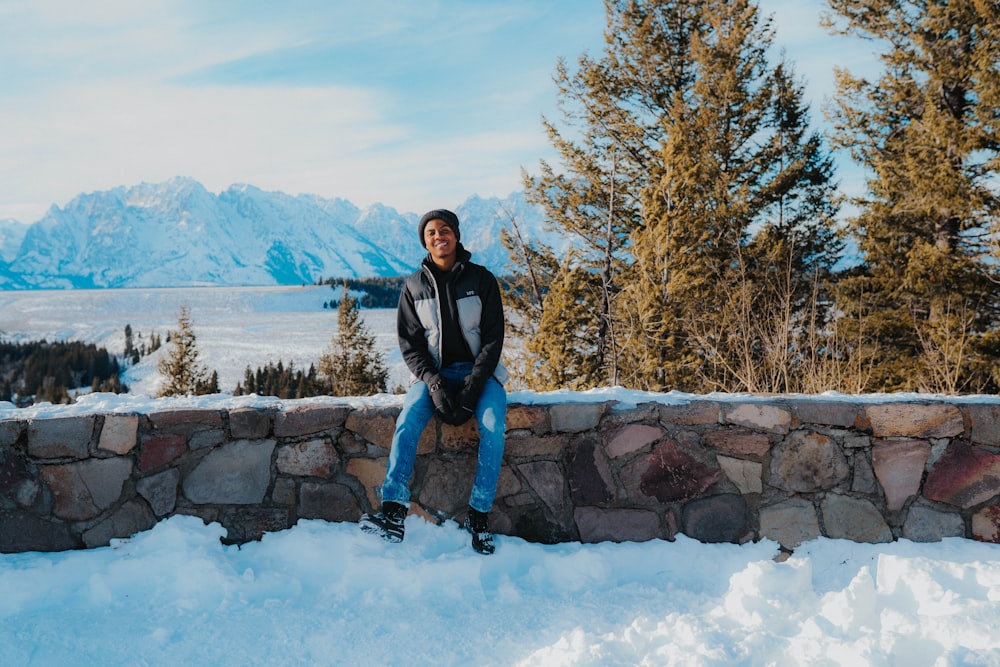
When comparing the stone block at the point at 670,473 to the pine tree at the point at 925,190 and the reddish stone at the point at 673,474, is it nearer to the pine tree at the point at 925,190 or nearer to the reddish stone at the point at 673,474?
the reddish stone at the point at 673,474

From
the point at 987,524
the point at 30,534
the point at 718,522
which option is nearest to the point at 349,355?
the point at 30,534

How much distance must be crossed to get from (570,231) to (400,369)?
47.4 metres

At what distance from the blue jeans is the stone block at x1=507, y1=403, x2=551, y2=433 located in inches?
5.2

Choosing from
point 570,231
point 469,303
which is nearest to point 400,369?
point 570,231

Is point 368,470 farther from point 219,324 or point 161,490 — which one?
point 219,324

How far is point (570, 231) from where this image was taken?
14.4m

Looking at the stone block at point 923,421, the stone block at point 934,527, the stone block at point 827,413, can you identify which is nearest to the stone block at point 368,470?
the stone block at point 827,413

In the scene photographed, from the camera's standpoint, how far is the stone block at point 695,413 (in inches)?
112

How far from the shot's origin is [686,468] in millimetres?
2867

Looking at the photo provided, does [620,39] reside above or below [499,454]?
above

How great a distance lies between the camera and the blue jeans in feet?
8.64

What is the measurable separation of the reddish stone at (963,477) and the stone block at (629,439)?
3.93 ft

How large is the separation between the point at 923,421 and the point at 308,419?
264 cm

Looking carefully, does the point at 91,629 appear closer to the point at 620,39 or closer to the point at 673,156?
the point at 673,156
